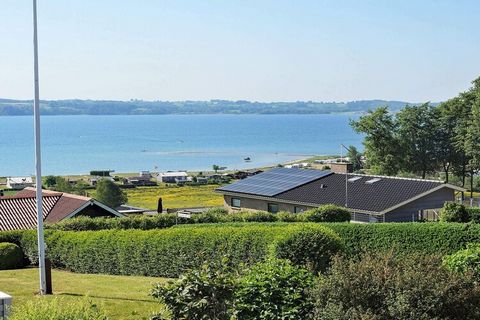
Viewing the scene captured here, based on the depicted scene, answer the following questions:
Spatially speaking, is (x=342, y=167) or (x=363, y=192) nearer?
(x=363, y=192)

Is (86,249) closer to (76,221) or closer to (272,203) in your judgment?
(76,221)

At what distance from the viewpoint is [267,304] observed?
1137 cm

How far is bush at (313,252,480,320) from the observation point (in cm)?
1072

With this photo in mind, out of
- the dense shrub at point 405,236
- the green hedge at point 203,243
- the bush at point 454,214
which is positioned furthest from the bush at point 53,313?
the bush at point 454,214

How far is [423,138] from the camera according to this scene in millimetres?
76125

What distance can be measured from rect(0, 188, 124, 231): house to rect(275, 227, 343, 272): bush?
15417 millimetres

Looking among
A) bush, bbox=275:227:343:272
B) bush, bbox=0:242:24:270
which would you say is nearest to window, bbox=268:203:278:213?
bush, bbox=0:242:24:270

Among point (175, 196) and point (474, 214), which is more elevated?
point (474, 214)

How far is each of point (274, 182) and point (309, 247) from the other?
2737 cm

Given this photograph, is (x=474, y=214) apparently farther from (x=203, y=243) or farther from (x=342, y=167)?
(x=342, y=167)

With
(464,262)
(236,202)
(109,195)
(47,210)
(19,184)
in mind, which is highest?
(464,262)

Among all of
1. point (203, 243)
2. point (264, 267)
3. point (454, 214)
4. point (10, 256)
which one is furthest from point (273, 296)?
point (454, 214)

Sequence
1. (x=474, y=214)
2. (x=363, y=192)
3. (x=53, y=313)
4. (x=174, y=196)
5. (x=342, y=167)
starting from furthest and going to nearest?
1. (x=174, y=196)
2. (x=342, y=167)
3. (x=363, y=192)
4. (x=474, y=214)
5. (x=53, y=313)

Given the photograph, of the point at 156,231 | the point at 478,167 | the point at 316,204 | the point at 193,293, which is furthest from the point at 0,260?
the point at 478,167
